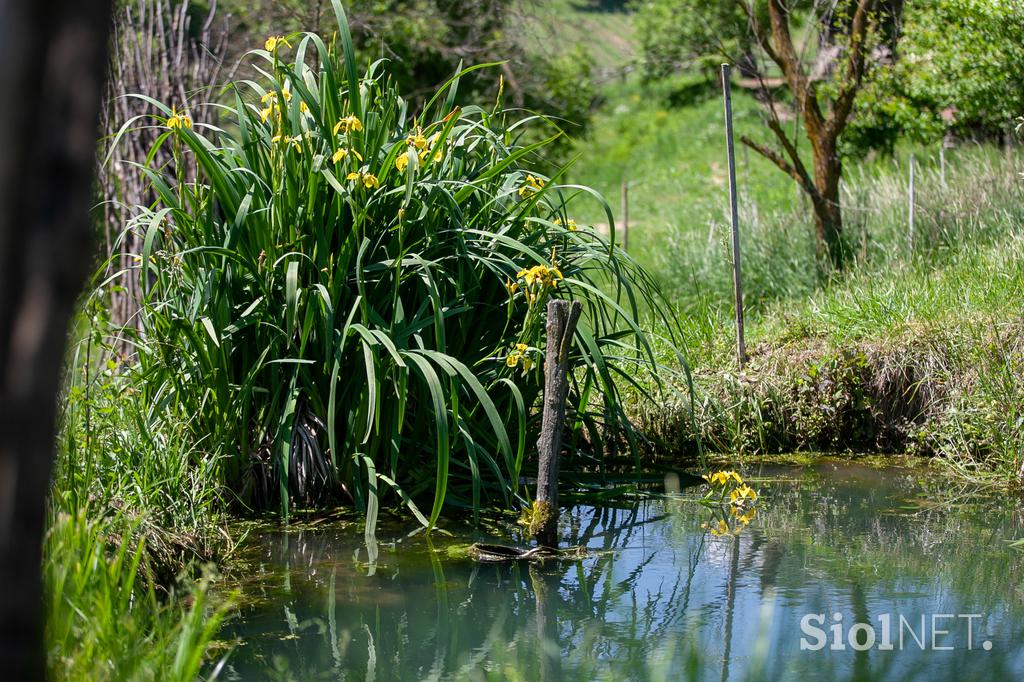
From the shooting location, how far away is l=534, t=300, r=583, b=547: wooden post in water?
15.4ft

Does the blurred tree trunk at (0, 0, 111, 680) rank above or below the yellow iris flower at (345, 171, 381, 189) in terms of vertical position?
below

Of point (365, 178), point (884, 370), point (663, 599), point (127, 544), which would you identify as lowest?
point (663, 599)

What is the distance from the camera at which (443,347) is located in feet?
16.1

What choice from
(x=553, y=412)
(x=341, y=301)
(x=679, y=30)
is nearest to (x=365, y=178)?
(x=341, y=301)

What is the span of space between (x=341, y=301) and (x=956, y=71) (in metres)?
7.65

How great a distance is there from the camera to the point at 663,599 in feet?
14.0

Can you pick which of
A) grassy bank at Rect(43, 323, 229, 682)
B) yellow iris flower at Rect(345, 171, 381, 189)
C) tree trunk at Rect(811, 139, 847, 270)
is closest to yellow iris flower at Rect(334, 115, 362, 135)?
yellow iris flower at Rect(345, 171, 381, 189)

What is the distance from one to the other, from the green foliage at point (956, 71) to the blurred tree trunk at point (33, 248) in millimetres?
8663

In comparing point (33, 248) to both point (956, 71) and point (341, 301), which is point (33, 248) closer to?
point (341, 301)

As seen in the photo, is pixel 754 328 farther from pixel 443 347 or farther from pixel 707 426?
pixel 443 347

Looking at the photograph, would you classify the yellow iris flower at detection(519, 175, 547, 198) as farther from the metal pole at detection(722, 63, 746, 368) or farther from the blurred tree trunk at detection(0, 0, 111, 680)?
the blurred tree trunk at detection(0, 0, 111, 680)

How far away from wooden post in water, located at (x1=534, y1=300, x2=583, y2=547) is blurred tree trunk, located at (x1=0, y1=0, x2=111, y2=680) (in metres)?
3.26

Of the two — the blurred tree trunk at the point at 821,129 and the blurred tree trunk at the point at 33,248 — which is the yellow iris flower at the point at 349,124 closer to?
the blurred tree trunk at the point at 33,248

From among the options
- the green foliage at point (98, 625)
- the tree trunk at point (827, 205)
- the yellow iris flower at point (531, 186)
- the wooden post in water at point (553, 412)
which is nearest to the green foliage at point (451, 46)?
the tree trunk at point (827, 205)
